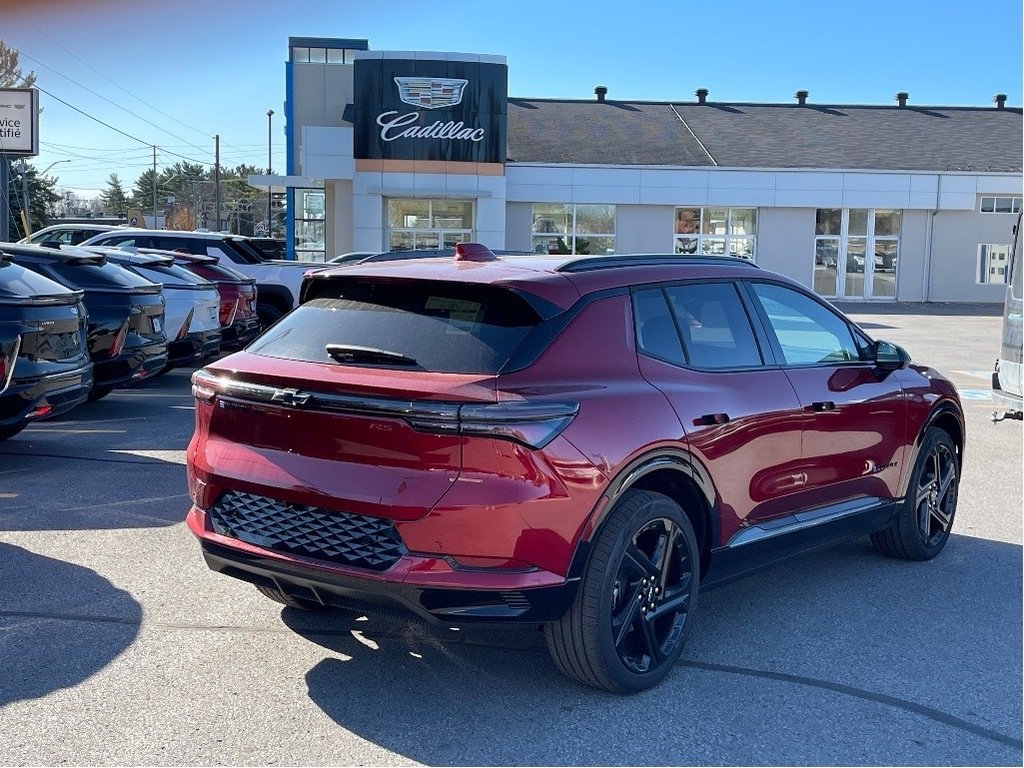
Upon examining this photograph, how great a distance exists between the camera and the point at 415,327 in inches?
169

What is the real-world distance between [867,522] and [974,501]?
8.76ft

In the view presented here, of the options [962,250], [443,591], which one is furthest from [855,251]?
[443,591]

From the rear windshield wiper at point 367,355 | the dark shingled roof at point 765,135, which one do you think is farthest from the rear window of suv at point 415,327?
the dark shingled roof at point 765,135

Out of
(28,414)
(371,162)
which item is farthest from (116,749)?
(371,162)

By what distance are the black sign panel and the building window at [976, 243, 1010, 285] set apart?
1830cm

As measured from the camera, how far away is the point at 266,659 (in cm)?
466

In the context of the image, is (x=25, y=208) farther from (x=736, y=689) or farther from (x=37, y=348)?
(x=736, y=689)

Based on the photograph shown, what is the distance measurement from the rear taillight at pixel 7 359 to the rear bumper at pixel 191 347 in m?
4.67

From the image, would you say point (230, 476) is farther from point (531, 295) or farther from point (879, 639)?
point (879, 639)

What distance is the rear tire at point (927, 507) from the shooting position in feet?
20.7

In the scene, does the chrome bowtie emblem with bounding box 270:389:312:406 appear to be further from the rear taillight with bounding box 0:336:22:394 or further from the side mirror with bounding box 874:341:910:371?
the rear taillight with bounding box 0:336:22:394

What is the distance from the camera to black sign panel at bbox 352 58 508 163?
30031 mm

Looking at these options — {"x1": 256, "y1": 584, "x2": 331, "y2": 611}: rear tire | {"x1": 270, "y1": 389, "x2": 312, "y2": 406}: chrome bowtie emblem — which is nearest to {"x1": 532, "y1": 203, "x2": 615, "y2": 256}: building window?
{"x1": 256, "y1": 584, "x2": 331, "y2": 611}: rear tire

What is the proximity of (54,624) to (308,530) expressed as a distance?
171 cm
